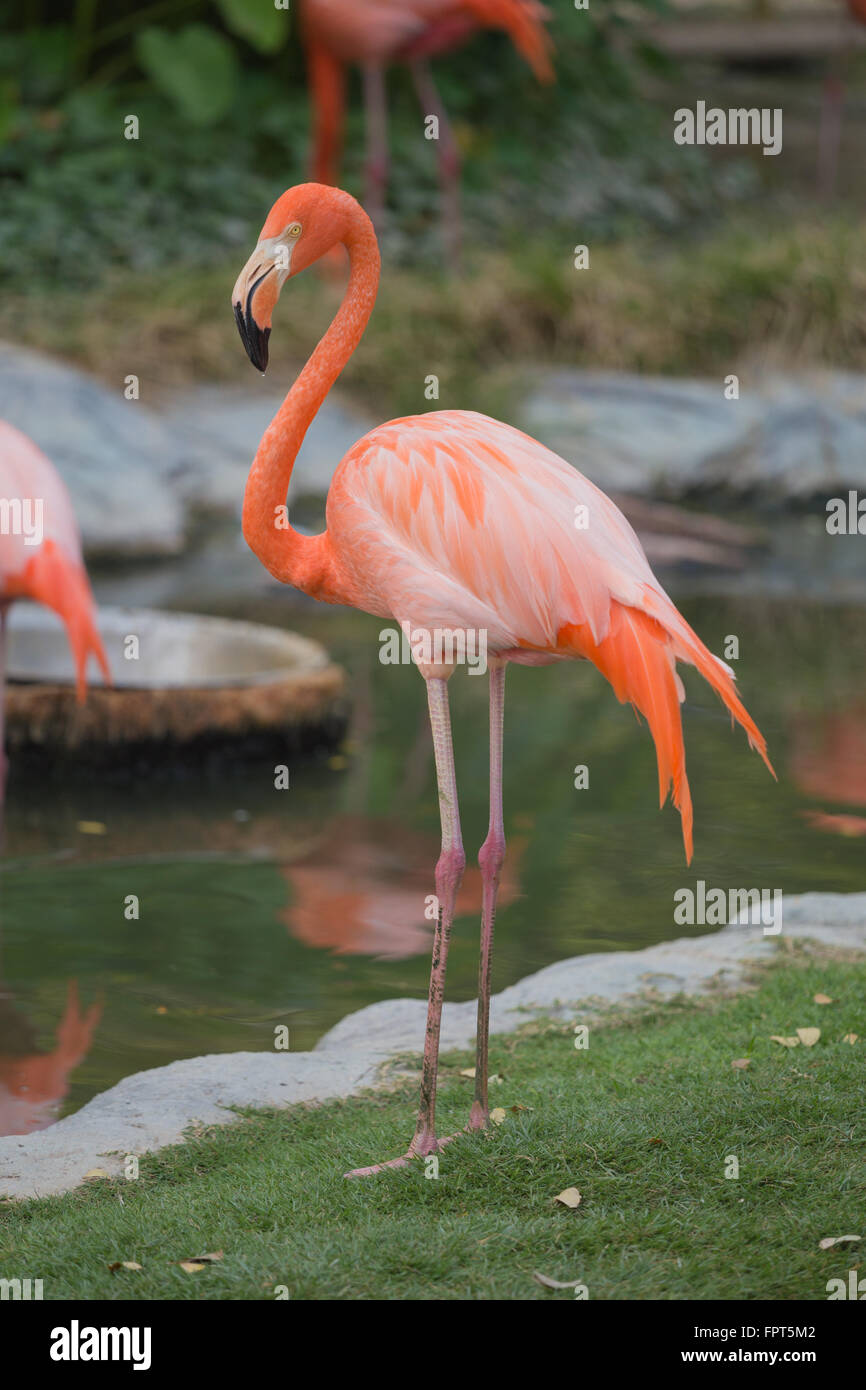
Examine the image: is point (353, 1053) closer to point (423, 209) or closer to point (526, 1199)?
point (526, 1199)

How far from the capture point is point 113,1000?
4.44m

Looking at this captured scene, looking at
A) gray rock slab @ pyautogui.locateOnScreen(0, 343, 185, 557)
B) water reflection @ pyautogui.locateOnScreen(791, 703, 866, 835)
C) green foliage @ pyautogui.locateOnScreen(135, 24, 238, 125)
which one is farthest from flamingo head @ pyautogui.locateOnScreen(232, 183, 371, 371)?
green foliage @ pyautogui.locateOnScreen(135, 24, 238, 125)

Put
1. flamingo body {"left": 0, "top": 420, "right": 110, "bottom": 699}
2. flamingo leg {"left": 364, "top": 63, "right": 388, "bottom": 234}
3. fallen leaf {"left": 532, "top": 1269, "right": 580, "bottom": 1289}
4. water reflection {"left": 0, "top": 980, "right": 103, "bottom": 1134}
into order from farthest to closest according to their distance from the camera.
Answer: flamingo leg {"left": 364, "top": 63, "right": 388, "bottom": 234}
flamingo body {"left": 0, "top": 420, "right": 110, "bottom": 699}
water reflection {"left": 0, "top": 980, "right": 103, "bottom": 1134}
fallen leaf {"left": 532, "top": 1269, "right": 580, "bottom": 1289}

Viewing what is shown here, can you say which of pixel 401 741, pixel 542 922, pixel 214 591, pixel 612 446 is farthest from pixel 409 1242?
pixel 612 446

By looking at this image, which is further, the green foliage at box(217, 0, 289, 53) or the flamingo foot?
the green foliage at box(217, 0, 289, 53)

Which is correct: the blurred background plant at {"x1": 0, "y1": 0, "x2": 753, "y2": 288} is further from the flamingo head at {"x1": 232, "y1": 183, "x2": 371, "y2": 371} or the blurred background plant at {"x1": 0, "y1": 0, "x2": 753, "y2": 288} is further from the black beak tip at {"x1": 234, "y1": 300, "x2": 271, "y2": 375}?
the black beak tip at {"x1": 234, "y1": 300, "x2": 271, "y2": 375}

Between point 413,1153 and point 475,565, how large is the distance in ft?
3.65

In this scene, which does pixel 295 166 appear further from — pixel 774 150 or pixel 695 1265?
pixel 695 1265

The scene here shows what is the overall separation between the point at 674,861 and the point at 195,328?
6.79 metres

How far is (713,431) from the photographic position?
36.6 ft

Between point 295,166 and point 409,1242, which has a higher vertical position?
point 295,166

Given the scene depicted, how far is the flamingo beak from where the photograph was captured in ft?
10.5

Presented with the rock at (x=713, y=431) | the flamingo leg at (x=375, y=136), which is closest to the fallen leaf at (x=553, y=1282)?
the rock at (x=713, y=431)

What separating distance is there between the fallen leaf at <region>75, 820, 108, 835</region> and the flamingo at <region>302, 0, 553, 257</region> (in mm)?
6634
